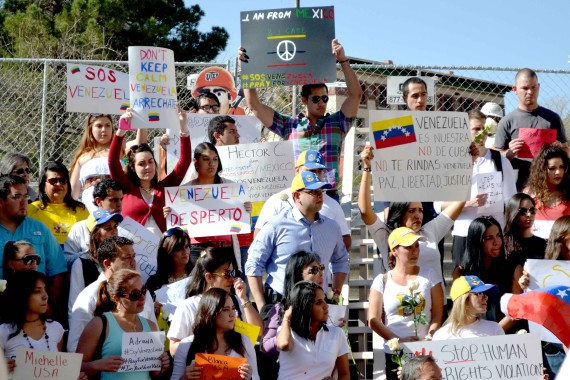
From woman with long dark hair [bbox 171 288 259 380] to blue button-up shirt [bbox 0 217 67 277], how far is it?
138 centimetres

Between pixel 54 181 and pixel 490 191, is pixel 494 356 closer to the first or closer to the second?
pixel 490 191

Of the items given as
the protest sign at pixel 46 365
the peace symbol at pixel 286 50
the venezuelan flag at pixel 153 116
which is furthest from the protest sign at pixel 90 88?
the protest sign at pixel 46 365

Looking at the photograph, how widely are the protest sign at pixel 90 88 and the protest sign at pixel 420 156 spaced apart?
118 inches

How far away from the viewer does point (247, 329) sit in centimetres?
670

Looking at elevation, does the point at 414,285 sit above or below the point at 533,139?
below

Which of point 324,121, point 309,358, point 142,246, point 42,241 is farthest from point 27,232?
point 324,121

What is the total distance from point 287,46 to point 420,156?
1.68 meters

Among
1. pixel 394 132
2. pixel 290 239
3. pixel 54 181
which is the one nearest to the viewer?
pixel 290 239

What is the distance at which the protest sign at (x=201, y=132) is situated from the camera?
1006cm

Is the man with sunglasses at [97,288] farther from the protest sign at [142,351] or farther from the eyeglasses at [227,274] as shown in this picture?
the eyeglasses at [227,274]

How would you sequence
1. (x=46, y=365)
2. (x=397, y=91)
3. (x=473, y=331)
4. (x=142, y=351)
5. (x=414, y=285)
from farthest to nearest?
(x=397, y=91) < (x=414, y=285) < (x=473, y=331) < (x=142, y=351) < (x=46, y=365)

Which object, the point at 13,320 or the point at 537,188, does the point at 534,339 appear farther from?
the point at 13,320

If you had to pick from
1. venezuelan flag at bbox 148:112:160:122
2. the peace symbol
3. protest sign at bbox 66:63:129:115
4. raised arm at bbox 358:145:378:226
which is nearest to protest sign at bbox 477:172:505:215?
raised arm at bbox 358:145:378:226

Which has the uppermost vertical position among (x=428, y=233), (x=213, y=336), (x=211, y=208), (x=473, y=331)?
(x=211, y=208)
